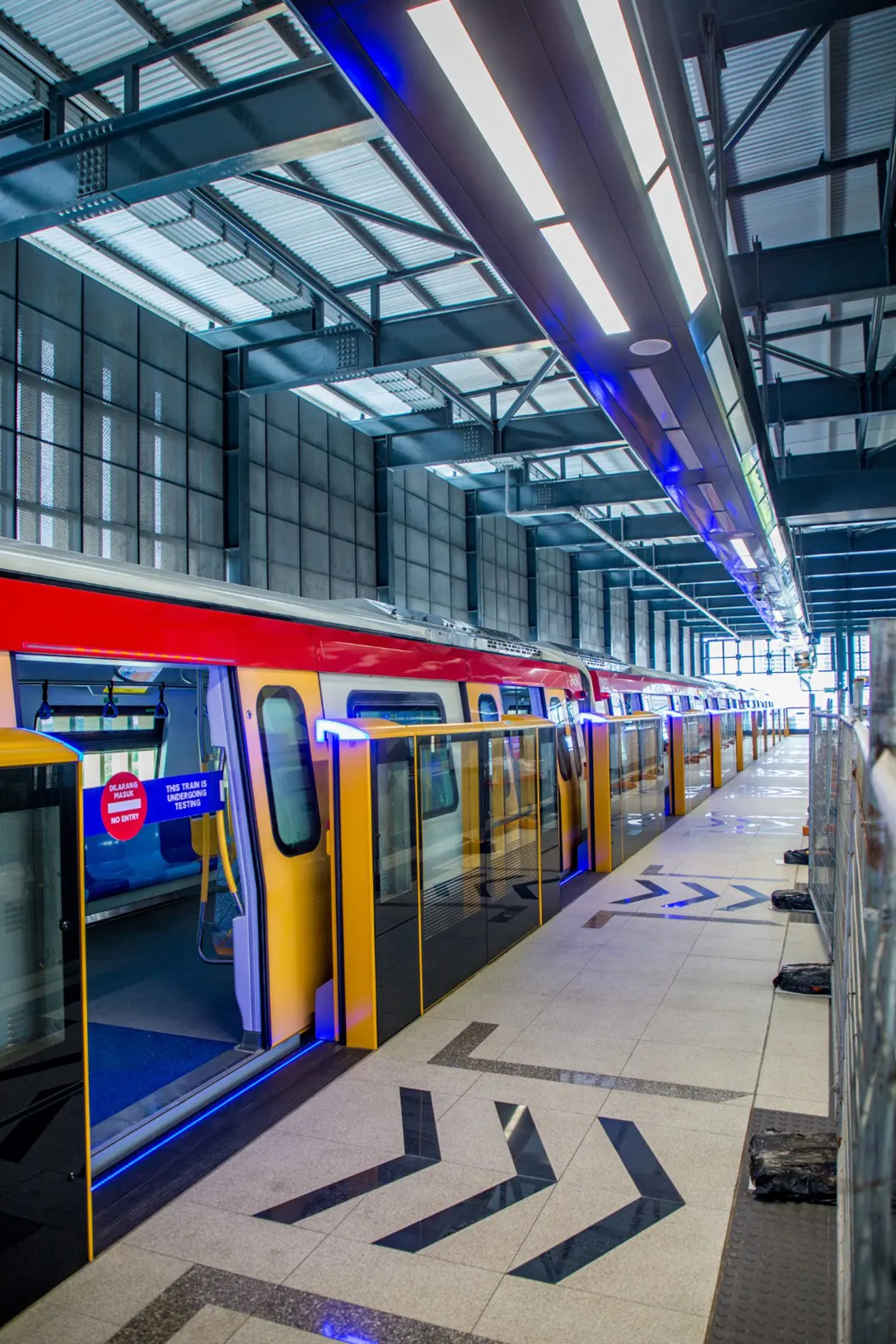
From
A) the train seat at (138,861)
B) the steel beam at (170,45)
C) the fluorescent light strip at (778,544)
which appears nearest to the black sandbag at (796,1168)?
the train seat at (138,861)

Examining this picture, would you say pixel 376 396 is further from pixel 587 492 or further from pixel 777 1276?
pixel 777 1276

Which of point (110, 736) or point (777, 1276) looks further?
point (110, 736)

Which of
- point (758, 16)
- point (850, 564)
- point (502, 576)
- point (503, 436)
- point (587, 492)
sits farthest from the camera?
point (850, 564)

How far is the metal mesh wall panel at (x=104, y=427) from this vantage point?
9867 millimetres

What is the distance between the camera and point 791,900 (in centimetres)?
789

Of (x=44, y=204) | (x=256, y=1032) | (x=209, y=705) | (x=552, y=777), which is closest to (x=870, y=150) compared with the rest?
(x=552, y=777)

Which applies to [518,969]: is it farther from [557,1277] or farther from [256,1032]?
[557,1277]

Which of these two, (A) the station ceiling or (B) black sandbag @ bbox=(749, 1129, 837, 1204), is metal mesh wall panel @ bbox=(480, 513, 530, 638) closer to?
(A) the station ceiling

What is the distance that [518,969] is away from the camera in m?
6.27

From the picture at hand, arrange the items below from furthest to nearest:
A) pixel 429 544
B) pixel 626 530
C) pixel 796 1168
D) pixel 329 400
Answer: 1. pixel 626 530
2. pixel 429 544
3. pixel 329 400
4. pixel 796 1168

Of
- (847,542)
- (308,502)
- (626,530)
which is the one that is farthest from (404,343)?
(847,542)

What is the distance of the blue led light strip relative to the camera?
364 centimetres

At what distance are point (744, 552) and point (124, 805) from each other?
926 cm

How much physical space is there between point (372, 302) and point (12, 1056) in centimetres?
980
